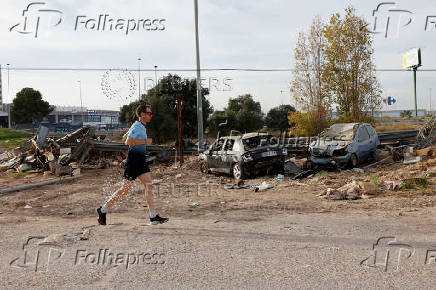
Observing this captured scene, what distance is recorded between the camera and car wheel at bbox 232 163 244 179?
42.4ft

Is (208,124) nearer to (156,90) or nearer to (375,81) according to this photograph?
(156,90)

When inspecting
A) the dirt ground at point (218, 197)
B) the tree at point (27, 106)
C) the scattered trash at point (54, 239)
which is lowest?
the dirt ground at point (218, 197)

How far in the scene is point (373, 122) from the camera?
2252 centimetres

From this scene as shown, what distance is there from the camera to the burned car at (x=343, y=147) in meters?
13.8

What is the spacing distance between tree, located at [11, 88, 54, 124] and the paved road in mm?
73728

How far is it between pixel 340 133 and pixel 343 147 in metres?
1.38

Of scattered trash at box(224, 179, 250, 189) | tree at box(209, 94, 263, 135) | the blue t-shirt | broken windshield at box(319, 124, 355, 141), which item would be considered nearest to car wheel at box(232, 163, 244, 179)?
scattered trash at box(224, 179, 250, 189)

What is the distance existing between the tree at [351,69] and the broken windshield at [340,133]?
284 inches

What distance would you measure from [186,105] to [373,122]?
65.0 feet

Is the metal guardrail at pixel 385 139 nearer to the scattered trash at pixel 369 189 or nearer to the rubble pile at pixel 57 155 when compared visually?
the scattered trash at pixel 369 189

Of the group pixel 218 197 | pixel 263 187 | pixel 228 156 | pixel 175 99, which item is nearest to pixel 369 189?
pixel 263 187

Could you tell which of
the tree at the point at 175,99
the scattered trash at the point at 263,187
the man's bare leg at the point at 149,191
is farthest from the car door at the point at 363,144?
the tree at the point at 175,99

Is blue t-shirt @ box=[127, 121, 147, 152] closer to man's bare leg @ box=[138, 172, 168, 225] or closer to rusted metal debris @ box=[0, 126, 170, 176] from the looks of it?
man's bare leg @ box=[138, 172, 168, 225]

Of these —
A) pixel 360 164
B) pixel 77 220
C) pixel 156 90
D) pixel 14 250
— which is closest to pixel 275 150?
pixel 360 164
